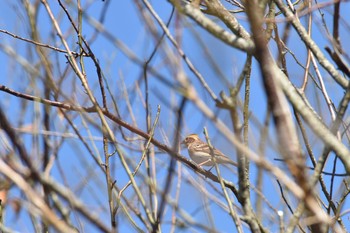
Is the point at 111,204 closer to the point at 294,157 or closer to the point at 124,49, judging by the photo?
the point at 124,49

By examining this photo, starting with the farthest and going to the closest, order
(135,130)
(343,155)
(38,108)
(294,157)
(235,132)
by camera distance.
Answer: (135,130), (38,108), (343,155), (235,132), (294,157)

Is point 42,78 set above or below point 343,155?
above

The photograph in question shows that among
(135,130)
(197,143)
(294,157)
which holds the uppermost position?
(197,143)

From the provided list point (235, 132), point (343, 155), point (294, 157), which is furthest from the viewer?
point (343, 155)

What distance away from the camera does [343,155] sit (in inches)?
75.5

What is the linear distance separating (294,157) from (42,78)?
1220mm

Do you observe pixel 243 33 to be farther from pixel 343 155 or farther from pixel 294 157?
pixel 294 157

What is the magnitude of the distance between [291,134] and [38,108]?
146cm

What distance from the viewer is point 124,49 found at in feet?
6.42

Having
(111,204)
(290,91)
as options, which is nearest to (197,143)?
(111,204)

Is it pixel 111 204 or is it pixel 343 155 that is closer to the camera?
pixel 343 155

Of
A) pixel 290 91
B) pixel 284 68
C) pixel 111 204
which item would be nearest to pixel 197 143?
pixel 284 68

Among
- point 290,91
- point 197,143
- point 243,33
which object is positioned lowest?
point 290,91

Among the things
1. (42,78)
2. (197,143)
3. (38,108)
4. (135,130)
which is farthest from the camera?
(197,143)
